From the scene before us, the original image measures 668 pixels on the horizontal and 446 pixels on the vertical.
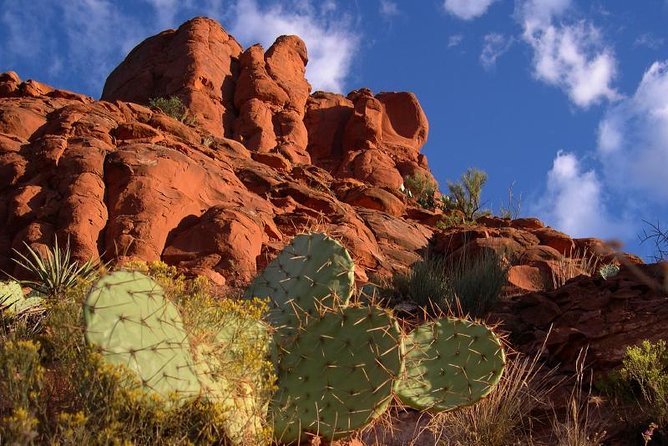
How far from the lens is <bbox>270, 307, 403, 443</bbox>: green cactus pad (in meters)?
4.15

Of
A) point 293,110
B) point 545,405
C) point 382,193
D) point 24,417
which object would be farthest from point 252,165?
point 293,110

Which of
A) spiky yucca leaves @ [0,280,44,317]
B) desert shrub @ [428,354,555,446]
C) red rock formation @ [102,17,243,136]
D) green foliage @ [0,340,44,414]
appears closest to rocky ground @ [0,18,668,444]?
desert shrub @ [428,354,555,446]

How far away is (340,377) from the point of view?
427 centimetres

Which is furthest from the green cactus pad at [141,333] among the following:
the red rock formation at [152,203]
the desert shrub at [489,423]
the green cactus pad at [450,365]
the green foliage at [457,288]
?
the green foliage at [457,288]

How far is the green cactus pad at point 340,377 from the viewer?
163 inches

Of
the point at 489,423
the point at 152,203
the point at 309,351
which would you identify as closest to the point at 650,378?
the point at 489,423

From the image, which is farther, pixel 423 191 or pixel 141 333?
pixel 423 191

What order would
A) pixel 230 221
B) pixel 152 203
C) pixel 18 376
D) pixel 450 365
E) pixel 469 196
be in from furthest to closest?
pixel 469 196
pixel 152 203
pixel 230 221
pixel 450 365
pixel 18 376

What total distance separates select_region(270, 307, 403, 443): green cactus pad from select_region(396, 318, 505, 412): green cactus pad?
0.71 meters

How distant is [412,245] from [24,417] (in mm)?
12080

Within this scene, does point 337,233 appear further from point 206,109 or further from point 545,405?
point 206,109

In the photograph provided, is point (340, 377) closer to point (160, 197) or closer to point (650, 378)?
point (650, 378)

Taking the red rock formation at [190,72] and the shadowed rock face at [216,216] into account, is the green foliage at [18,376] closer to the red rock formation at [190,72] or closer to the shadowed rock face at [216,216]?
Result: the shadowed rock face at [216,216]

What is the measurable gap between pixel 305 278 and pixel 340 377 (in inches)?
43.4
